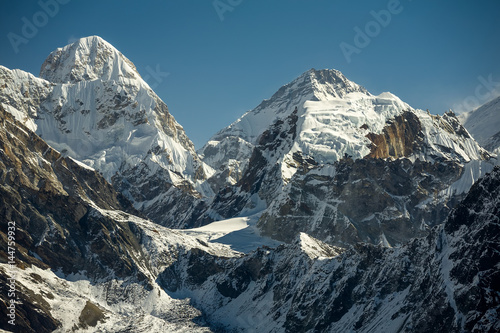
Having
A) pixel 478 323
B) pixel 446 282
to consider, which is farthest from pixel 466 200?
pixel 478 323

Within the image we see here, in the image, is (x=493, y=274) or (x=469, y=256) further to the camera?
(x=469, y=256)

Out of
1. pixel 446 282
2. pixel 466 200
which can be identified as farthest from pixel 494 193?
pixel 446 282

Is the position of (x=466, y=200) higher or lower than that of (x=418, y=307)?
higher

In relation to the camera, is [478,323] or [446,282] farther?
[446,282]

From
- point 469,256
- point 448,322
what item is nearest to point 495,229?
point 469,256

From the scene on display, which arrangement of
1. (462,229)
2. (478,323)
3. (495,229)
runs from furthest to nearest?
(462,229), (495,229), (478,323)

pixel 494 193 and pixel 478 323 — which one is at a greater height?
pixel 494 193

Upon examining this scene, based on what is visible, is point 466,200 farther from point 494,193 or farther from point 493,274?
point 493,274

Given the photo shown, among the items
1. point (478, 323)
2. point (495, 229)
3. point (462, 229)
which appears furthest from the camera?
point (462, 229)

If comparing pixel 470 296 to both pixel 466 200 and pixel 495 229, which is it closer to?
pixel 495 229

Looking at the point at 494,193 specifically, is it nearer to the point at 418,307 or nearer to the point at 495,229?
the point at 495,229
